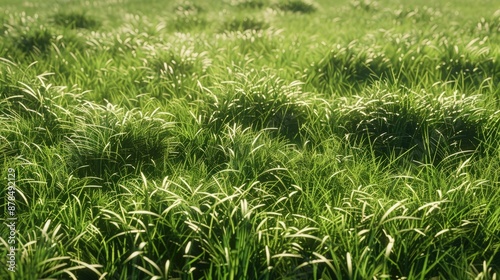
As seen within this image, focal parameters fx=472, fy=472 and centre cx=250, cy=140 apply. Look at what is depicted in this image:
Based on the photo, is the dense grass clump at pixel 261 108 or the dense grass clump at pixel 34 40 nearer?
the dense grass clump at pixel 261 108

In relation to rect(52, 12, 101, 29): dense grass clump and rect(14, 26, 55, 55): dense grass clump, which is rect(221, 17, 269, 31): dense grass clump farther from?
rect(14, 26, 55, 55): dense grass clump

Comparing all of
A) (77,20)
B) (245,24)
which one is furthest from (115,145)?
(77,20)

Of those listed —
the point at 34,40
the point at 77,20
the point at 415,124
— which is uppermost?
the point at 415,124

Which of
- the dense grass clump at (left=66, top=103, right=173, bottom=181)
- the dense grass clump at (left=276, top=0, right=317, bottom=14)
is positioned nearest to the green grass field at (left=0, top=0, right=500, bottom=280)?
the dense grass clump at (left=66, top=103, right=173, bottom=181)

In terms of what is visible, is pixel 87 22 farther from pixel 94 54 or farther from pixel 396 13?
pixel 396 13

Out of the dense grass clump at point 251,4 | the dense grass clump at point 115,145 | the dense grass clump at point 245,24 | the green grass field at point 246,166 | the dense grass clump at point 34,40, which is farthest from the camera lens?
the dense grass clump at point 251,4

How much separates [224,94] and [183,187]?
4.04ft

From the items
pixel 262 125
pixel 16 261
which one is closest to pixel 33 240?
pixel 16 261

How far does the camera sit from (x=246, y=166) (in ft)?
8.52

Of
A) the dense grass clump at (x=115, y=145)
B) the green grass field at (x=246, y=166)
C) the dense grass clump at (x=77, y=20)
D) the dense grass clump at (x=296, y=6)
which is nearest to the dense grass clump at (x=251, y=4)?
the dense grass clump at (x=296, y=6)

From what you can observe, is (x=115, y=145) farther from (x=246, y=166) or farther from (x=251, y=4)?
(x=251, y=4)

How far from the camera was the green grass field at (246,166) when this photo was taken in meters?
1.99

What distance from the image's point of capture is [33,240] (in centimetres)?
202

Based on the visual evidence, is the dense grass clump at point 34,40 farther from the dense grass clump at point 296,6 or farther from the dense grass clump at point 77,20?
the dense grass clump at point 296,6
